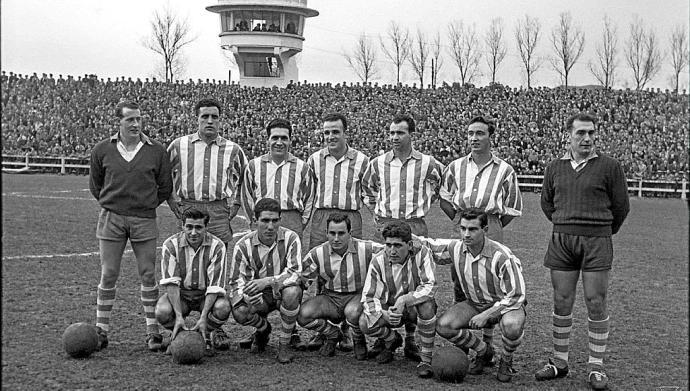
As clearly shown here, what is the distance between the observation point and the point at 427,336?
6242 millimetres

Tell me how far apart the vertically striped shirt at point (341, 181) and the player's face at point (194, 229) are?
1.24 meters

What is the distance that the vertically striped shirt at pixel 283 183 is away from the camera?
7.26 m

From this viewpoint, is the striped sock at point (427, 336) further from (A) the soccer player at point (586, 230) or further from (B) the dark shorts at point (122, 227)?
(B) the dark shorts at point (122, 227)

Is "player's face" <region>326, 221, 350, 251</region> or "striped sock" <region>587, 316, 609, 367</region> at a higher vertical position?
"player's face" <region>326, 221, 350, 251</region>

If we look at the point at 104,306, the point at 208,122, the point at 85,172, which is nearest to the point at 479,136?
the point at 208,122

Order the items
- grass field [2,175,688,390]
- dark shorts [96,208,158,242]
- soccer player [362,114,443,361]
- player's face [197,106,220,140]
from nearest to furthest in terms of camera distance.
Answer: grass field [2,175,688,390]
dark shorts [96,208,158,242]
soccer player [362,114,443,361]
player's face [197,106,220,140]

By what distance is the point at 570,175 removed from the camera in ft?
19.8

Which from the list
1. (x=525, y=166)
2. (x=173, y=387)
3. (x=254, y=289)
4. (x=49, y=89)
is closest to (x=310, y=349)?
(x=254, y=289)

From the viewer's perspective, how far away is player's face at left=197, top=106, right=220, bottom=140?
7080 millimetres

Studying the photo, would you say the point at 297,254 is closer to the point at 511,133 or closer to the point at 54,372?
the point at 54,372

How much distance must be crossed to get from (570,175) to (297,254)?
7.76ft

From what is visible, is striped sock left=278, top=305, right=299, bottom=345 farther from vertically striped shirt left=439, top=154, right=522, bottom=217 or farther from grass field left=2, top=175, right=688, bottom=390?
vertically striped shirt left=439, top=154, right=522, bottom=217

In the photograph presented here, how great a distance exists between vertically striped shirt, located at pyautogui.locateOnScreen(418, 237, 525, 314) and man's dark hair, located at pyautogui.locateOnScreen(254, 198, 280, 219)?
152 cm

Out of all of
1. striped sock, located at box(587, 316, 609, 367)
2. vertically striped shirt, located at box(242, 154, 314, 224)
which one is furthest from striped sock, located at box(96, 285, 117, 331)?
striped sock, located at box(587, 316, 609, 367)
